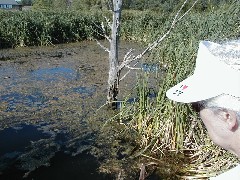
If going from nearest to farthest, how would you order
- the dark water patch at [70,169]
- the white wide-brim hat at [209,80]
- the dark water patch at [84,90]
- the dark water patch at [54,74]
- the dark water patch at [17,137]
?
1. the white wide-brim hat at [209,80]
2. the dark water patch at [70,169]
3. the dark water patch at [17,137]
4. the dark water patch at [84,90]
5. the dark water patch at [54,74]

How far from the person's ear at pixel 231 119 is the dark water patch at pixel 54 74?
8.69 m

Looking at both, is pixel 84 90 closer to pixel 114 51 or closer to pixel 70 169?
pixel 114 51

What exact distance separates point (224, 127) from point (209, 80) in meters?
0.17

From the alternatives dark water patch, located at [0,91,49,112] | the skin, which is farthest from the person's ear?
dark water patch, located at [0,91,49,112]

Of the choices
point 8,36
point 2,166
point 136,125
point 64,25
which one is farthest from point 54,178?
point 64,25

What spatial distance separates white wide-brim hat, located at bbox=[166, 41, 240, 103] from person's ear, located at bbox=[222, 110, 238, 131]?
67 mm

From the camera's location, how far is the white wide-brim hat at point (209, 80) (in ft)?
3.56

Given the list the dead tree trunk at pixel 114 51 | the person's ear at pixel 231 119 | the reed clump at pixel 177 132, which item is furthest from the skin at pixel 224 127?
the dead tree trunk at pixel 114 51

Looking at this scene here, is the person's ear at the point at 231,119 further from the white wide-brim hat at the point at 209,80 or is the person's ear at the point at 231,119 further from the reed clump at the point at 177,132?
the reed clump at the point at 177,132

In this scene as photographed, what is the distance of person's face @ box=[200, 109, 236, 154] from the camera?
1.13 metres

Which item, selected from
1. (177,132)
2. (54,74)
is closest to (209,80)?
(177,132)

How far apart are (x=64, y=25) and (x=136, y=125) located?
13.3 meters

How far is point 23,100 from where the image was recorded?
7.55m

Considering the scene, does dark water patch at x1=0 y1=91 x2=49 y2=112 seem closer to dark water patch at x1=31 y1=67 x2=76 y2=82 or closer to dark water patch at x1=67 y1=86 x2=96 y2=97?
dark water patch at x1=67 y1=86 x2=96 y2=97
